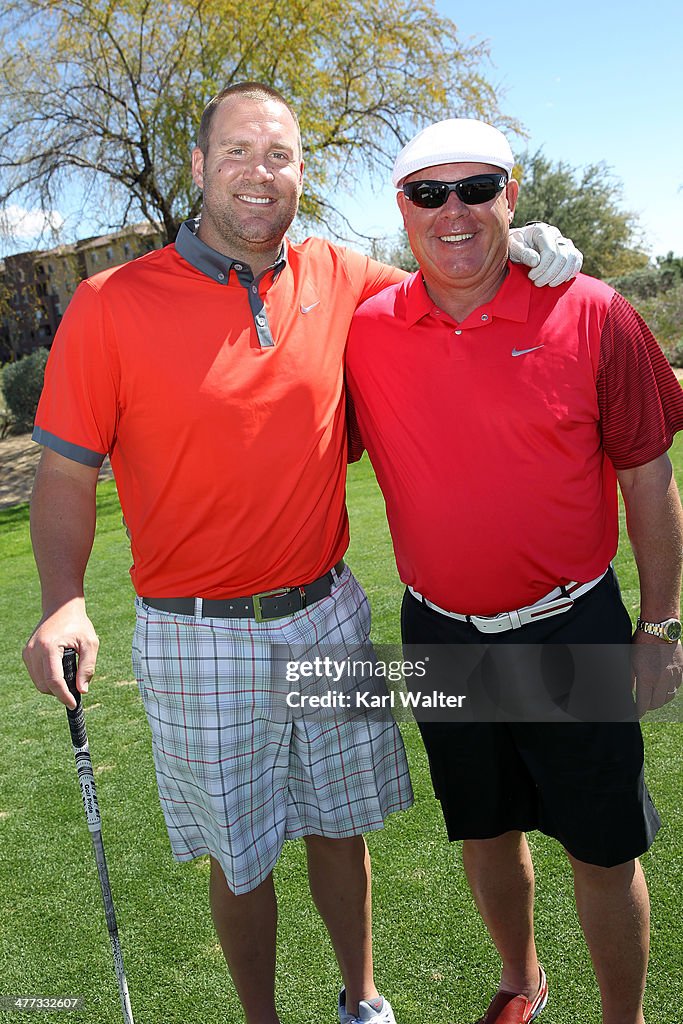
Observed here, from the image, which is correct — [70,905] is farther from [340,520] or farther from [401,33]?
[401,33]

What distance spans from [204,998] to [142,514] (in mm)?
1428

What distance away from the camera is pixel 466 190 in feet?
7.32

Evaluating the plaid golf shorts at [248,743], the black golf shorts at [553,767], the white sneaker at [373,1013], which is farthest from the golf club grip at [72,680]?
the white sneaker at [373,1013]

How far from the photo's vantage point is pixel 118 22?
46.7ft

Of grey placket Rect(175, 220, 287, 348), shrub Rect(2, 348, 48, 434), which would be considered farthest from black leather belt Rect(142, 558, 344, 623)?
shrub Rect(2, 348, 48, 434)

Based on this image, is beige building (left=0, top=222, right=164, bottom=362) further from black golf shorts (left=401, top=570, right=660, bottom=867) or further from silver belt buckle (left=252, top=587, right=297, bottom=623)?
black golf shorts (left=401, top=570, right=660, bottom=867)

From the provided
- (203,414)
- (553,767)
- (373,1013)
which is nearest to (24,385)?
(203,414)

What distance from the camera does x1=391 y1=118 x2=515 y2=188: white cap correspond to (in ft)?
7.29

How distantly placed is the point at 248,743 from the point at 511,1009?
1007 millimetres

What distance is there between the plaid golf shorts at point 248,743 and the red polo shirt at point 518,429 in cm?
47

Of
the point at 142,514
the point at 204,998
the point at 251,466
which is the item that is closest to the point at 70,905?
the point at 204,998

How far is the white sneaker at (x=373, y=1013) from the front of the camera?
2.41 meters

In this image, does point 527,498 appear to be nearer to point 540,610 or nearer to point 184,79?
point 540,610

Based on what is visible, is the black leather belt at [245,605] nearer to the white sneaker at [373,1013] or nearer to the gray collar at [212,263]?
the gray collar at [212,263]
